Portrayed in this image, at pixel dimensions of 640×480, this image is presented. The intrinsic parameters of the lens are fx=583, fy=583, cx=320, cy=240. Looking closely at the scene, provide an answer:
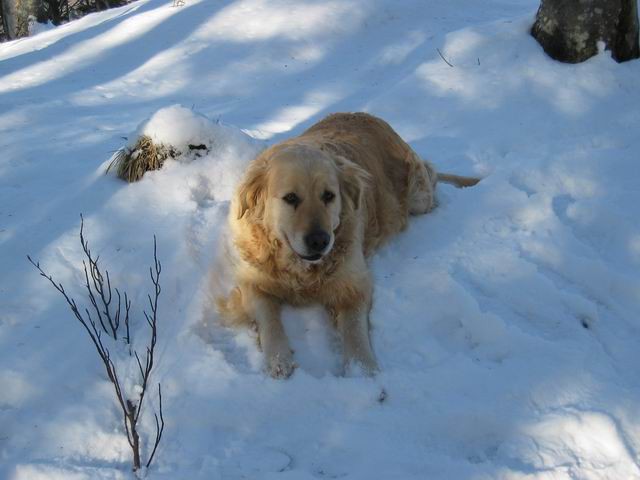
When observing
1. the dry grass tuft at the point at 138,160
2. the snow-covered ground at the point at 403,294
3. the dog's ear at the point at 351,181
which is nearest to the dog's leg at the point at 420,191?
the snow-covered ground at the point at 403,294

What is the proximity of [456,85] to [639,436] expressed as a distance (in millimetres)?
4090

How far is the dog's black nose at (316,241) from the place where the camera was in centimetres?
286

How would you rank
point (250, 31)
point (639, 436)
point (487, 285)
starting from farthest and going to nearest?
point (250, 31), point (487, 285), point (639, 436)

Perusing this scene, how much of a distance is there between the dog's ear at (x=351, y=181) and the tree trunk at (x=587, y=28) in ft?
10.2

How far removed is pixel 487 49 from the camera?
19.1ft

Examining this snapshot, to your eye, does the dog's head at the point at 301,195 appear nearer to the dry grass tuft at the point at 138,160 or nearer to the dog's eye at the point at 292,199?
the dog's eye at the point at 292,199

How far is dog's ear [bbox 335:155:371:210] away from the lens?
3.31 metres

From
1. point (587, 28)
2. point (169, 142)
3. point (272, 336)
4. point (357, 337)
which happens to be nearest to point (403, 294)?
point (357, 337)

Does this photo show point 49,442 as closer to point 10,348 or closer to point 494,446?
point 10,348

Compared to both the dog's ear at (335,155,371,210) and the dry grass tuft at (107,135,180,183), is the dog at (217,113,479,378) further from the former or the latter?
the dry grass tuft at (107,135,180,183)

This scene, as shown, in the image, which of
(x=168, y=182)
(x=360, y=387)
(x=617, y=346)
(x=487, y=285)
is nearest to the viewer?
(x=360, y=387)

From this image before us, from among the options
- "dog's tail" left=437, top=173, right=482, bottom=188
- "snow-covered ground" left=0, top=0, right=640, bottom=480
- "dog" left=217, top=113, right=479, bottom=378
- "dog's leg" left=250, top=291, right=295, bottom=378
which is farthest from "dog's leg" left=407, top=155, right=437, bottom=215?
"dog's leg" left=250, top=291, right=295, bottom=378

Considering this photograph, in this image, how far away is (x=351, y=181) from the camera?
10.9 feet

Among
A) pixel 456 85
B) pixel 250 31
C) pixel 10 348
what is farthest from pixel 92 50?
Answer: pixel 10 348
